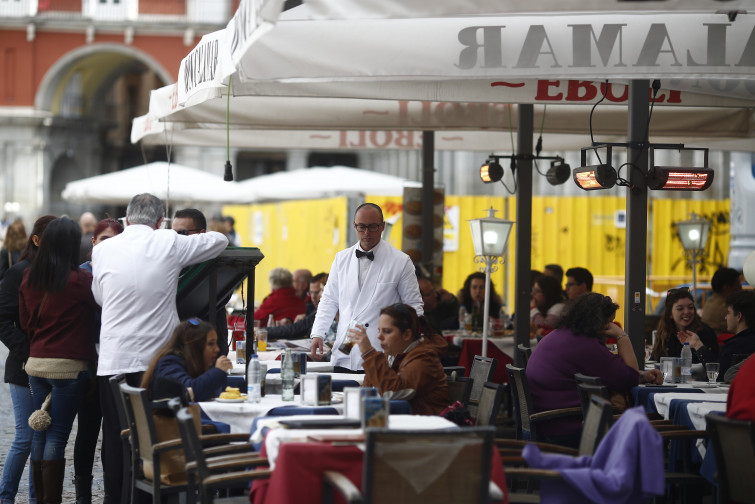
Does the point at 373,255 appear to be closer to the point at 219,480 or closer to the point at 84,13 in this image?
the point at 219,480

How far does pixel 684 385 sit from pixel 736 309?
0.61 meters

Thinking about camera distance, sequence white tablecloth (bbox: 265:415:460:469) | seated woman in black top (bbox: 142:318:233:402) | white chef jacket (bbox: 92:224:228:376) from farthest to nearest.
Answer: white chef jacket (bbox: 92:224:228:376), seated woman in black top (bbox: 142:318:233:402), white tablecloth (bbox: 265:415:460:469)

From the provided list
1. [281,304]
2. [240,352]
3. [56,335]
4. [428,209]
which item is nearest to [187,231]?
[240,352]

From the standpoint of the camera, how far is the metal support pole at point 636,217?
27.2 ft

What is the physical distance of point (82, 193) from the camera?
879 inches

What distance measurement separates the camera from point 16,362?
23.7 ft

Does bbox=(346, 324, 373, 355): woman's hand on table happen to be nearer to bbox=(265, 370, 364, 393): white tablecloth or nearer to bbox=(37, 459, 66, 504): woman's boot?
bbox=(265, 370, 364, 393): white tablecloth

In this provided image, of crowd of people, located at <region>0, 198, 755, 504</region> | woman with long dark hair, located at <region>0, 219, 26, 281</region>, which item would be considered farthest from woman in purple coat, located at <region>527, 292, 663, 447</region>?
woman with long dark hair, located at <region>0, 219, 26, 281</region>

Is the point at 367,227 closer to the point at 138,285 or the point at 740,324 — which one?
the point at 138,285

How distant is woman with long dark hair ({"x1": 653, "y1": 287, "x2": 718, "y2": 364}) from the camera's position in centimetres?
868

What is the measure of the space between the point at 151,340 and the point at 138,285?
31 cm

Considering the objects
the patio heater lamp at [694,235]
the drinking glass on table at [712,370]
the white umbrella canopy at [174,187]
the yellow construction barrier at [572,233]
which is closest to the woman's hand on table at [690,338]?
the drinking glass on table at [712,370]

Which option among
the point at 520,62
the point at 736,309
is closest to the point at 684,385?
the point at 736,309

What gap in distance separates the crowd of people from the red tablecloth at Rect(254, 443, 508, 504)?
1561 millimetres
